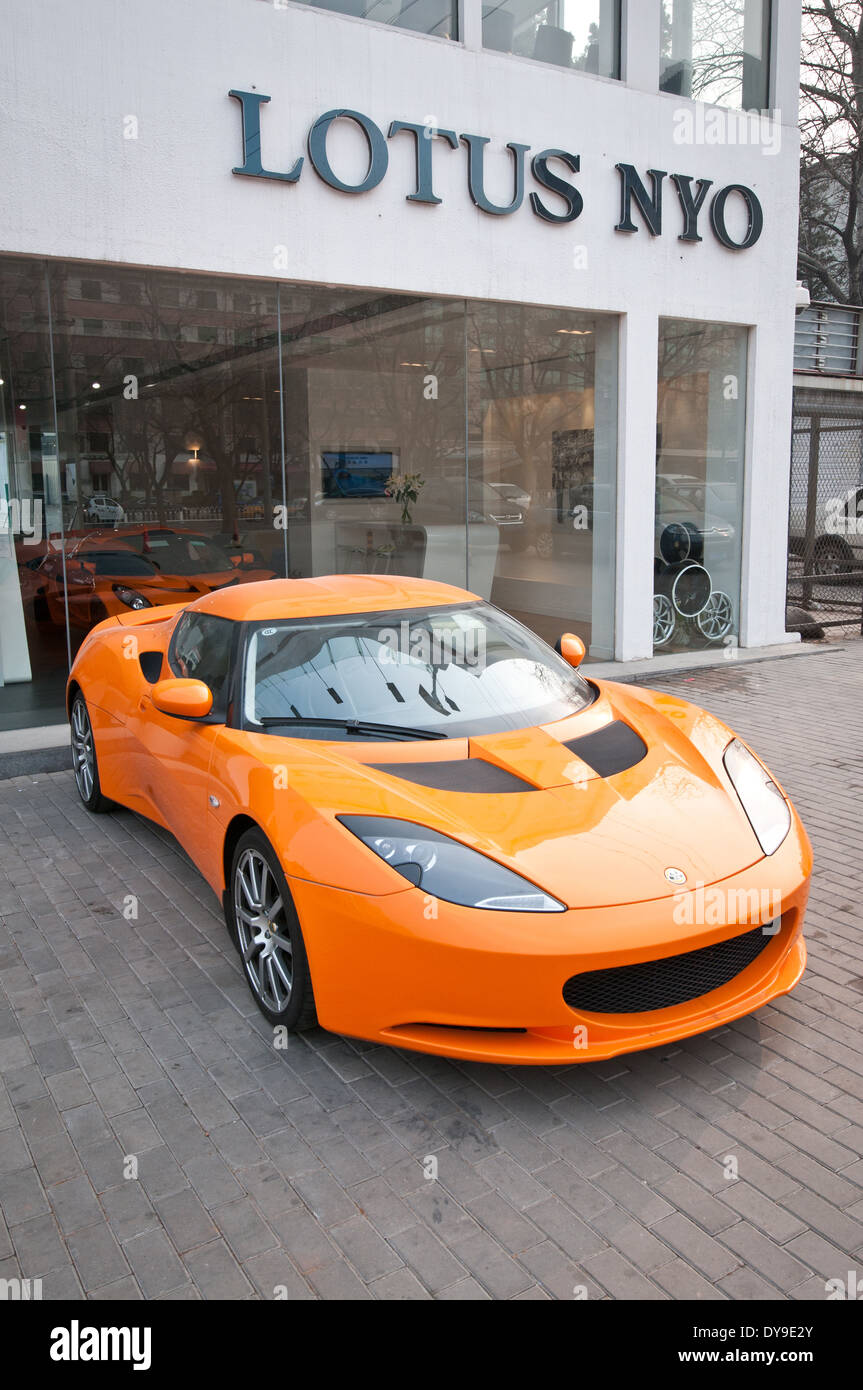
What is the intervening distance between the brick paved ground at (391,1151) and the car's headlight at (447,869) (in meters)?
0.66

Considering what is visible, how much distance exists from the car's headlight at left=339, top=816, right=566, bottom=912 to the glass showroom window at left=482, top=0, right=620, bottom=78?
8507 mm

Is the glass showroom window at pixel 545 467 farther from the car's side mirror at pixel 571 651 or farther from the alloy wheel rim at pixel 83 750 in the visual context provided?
the car's side mirror at pixel 571 651

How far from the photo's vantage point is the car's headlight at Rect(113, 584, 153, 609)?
27.3ft

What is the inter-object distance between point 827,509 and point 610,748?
1279 cm

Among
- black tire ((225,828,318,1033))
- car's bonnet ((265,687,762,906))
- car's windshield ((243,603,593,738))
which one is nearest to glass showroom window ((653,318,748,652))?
car's windshield ((243,603,593,738))

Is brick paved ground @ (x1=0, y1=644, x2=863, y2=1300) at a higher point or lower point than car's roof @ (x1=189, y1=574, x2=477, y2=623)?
lower

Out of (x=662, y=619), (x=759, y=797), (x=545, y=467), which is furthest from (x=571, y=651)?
(x=662, y=619)

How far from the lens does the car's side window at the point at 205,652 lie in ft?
13.9

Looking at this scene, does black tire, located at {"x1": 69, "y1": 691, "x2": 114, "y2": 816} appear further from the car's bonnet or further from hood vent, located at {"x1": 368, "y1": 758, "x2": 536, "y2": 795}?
hood vent, located at {"x1": 368, "y1": 758, "x2": 536, "y2": 795}

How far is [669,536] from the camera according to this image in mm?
10875

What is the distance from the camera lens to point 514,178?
30.0 ft

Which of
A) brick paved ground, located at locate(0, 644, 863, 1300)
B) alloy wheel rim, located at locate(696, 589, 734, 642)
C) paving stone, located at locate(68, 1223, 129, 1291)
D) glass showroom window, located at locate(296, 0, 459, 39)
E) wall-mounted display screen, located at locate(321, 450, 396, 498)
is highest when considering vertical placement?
glass showroom window, located at locate(296, 0, 459, 39)
